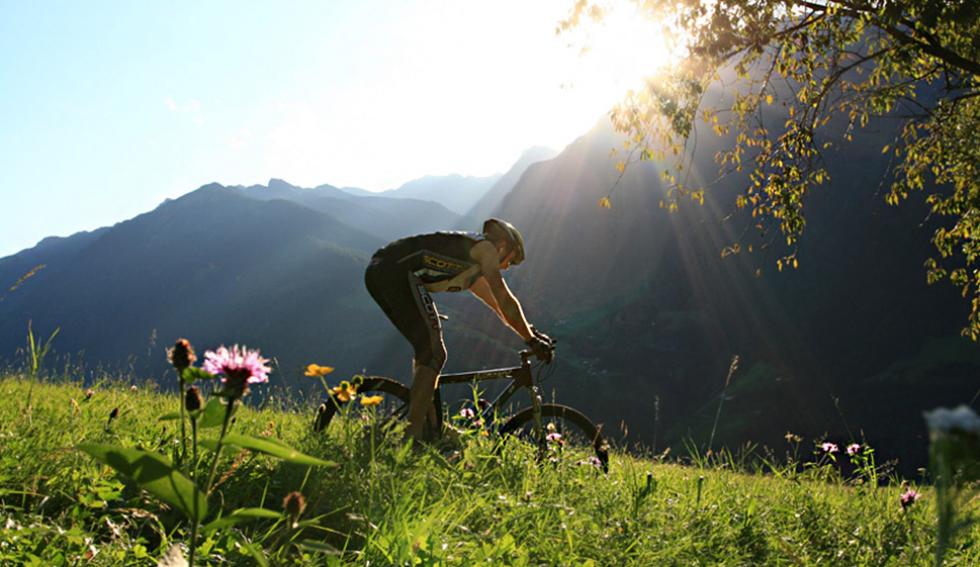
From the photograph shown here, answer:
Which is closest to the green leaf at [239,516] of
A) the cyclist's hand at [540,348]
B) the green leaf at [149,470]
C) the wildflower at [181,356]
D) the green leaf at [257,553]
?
the green leaf at [149,470]

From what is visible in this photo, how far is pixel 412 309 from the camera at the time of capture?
17.2ft

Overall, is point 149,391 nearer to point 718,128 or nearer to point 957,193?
point 718,128

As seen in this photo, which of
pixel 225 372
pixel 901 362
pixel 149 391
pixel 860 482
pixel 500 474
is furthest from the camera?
pixel 901 362

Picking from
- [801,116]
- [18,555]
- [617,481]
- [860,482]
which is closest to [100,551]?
[18,555]

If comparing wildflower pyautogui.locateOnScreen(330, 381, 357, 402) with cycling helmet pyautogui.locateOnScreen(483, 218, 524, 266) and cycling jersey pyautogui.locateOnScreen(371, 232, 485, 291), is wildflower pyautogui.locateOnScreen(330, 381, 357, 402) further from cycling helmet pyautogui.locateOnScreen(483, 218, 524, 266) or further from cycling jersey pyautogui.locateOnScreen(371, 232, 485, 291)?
cycling helmet pyautogui.locateOnScreen(483, 218, 524, 266)

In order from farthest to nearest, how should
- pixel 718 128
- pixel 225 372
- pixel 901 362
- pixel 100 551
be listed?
pixel 901 362
pixel 718 128
pixel 100 551
pixel 225 372

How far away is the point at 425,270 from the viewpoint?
5.44 m

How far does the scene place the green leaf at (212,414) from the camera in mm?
1303

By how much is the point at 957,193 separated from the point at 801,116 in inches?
105

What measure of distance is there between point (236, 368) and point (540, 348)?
15.3 feet

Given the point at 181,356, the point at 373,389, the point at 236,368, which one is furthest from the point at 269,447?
the point at 373,389

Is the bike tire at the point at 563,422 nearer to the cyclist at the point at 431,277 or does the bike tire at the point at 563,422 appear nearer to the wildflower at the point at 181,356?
the cyclist at the point at 431,277

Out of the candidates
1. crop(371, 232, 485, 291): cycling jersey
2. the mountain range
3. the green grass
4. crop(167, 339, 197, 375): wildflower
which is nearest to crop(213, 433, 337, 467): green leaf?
crop(167, 339, 197, 375): wildflower

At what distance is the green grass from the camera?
2.46 m
